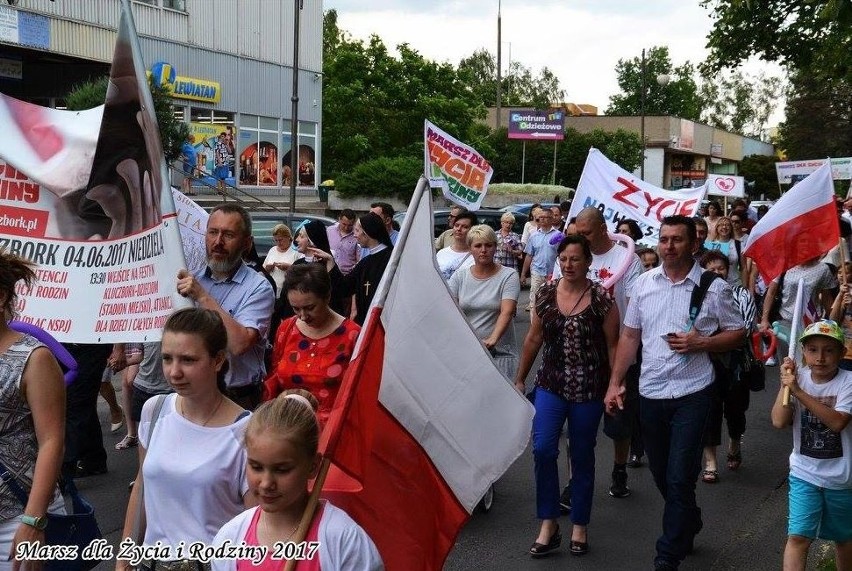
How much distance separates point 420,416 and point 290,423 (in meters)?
0.52

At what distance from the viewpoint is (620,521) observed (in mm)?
6777

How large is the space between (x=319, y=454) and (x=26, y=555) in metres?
1.11

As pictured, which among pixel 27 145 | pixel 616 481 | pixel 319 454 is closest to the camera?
pixel 319 454

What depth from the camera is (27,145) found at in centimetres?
466

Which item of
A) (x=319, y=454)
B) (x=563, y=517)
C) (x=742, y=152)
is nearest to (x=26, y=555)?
(x=319, y=454)

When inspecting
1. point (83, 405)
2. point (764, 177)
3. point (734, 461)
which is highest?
point (764, 177)

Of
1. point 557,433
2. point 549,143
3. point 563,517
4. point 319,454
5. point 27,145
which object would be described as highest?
point 549,143

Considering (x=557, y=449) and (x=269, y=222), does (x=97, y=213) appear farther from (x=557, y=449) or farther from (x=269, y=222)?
(x=269, y=222)

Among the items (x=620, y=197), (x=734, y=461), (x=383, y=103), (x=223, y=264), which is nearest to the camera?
(x=223, y=264)

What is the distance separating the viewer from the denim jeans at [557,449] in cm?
603

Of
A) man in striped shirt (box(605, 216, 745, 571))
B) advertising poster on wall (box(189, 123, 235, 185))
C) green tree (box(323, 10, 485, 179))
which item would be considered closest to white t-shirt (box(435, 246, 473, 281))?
man in striped shirt (box(605, 216, 745, 571))

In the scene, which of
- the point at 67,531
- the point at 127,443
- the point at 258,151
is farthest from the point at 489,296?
the point at 258,151

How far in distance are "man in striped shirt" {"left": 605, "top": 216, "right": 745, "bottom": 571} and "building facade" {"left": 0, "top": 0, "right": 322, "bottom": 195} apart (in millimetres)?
24445

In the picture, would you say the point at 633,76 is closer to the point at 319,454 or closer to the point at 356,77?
the point at 356,77
